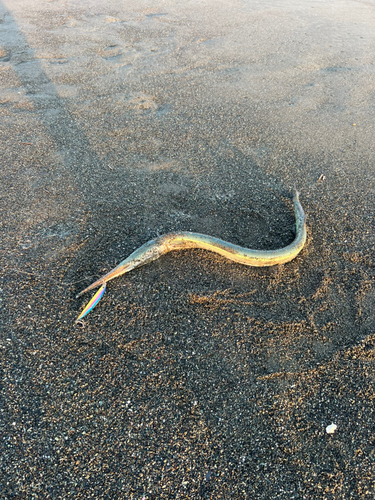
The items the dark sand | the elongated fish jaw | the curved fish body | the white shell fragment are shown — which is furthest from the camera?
the curved fish body

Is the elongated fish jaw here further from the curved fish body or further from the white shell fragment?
the white shell fragment

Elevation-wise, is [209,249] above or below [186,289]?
above

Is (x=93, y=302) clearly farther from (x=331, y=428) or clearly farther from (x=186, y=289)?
(x=331, y=428)

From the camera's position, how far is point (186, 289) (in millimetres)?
3572

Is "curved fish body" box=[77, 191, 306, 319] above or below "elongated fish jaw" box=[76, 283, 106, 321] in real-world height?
above

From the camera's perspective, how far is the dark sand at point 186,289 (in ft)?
8.07

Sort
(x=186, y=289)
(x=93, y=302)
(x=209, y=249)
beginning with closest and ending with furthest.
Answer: (x=93, y=302)
(x=186, y=289)
(x=209, y=249)

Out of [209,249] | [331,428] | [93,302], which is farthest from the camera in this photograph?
[209,249]

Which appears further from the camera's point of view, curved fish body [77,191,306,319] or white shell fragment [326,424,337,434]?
curved fish body [77,191,306,319]

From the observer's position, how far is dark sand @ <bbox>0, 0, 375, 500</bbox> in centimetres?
246

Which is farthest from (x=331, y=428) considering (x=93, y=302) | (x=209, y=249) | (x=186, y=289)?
(x=93, y=302)

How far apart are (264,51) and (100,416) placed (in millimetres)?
9236

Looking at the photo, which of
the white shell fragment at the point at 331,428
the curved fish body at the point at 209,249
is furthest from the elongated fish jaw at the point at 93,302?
the white shell fragment at the point at 331,428

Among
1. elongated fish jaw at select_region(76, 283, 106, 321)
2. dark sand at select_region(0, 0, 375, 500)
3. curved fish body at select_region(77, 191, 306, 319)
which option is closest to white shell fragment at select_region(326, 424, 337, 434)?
dark sand at select_region(0, 0, 375, 500)
